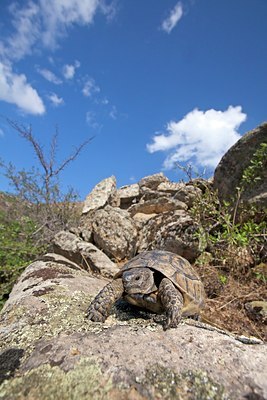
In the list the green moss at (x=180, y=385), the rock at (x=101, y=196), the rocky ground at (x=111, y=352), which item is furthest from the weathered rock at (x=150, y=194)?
the green moss at (x=180, y=385)

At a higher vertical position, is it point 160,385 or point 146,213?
point 146,213

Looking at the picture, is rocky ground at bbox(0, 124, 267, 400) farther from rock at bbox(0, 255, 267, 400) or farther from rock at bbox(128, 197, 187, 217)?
rock at bbox(128, 197, 187, 217)

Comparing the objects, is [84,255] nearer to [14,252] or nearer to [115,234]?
[115,234]

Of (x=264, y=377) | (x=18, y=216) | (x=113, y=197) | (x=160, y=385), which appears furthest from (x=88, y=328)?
(x=18, y=216)

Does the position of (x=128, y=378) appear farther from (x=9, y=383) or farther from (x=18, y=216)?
(x=18, y=216)

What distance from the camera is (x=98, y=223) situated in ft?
22.7

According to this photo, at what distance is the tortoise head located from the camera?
94.6 inches

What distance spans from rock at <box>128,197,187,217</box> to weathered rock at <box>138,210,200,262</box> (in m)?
0.79

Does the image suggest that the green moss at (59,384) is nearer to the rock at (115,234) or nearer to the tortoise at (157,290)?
the tortoise at (157,290)

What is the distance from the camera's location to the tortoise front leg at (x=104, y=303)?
7.77 ft

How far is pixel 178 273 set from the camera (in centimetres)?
269

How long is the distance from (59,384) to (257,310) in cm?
395

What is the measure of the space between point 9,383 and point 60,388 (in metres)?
0.35

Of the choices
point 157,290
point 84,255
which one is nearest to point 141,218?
point 84,255
